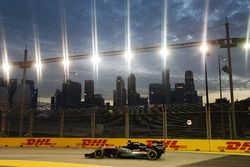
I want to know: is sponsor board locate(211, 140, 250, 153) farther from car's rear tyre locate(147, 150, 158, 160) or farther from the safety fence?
car's rear tyre locate(147, 150, 158, 160)

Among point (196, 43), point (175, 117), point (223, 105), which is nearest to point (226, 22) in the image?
point (196, 43)

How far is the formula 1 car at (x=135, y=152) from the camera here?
21.4 metres

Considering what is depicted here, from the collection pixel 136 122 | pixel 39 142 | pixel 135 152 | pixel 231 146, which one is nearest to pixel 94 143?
pixel 136 122

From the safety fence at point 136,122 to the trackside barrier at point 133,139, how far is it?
66 cm

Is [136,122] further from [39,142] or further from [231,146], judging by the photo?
[39,142]

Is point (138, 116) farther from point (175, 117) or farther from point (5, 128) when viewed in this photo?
point (5, 128)

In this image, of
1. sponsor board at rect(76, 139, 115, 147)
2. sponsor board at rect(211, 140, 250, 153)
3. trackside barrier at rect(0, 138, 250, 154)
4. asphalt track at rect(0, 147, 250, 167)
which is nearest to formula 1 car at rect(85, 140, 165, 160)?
asphalt track at rect(0, 147, 250, 167)

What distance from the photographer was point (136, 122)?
1286 inches

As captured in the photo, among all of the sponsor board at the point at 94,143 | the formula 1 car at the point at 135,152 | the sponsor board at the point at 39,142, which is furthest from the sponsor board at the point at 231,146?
the sponsor board at the point at 39,142

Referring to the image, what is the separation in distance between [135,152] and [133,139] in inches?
405

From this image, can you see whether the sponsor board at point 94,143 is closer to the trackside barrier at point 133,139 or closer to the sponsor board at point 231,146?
the trackside barrier at point 133,139

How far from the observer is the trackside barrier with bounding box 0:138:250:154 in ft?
93.0

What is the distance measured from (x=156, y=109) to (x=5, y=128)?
1740cm

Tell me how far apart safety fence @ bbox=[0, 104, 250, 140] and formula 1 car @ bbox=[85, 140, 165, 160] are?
9067 millimetres
